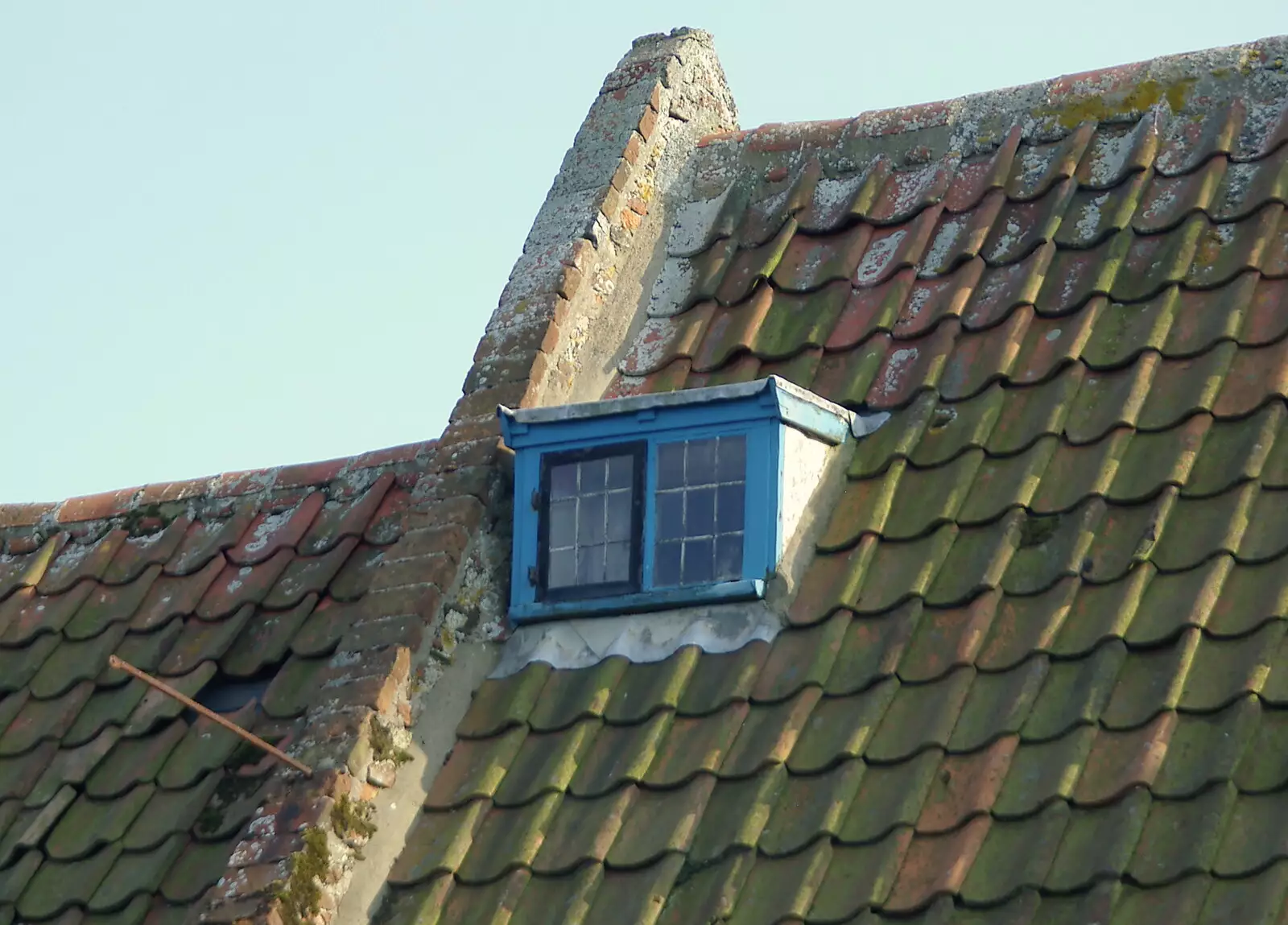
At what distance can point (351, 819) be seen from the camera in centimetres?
660

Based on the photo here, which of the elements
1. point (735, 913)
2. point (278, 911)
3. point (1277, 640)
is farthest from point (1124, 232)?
point (278, 911)

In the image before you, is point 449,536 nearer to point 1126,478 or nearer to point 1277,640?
point 1126,478

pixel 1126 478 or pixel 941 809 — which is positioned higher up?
pixel 1126 478

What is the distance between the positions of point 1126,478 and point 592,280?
8.44ft

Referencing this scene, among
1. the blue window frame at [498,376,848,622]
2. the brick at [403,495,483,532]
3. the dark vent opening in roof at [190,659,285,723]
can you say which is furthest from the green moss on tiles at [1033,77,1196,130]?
the dark vent opening in roof at [190,659,285,723]

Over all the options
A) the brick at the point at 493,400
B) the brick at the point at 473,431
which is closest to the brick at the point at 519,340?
the brick at the point at 493,400

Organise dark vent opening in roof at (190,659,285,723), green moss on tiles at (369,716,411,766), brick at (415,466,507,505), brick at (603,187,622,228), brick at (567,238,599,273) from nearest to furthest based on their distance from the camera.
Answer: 1. green moss on tiles at (369,716,411,766)
2. brick at (415,466,507,505)
3. dark vent opening in roof at (190,659,285,723)
4. brick at (567,238,599,273)
5. brick at (603,187,622,228)

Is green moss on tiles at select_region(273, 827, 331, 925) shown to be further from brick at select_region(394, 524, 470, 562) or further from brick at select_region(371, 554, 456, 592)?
brick at select_region(394, 524, 470, 562)

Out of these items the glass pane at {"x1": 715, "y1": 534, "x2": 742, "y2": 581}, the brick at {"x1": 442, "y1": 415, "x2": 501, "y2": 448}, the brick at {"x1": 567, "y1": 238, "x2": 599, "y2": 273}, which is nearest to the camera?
the glass pane at {"x1": 715, "y1": 534, "x2": 742, "y2": 581}

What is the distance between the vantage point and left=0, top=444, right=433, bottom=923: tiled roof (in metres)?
7.23

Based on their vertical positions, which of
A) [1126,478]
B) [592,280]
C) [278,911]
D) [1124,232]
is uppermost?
[1124,232]

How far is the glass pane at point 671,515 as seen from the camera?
23.3 ft

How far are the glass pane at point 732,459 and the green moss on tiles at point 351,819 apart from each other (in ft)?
5.52

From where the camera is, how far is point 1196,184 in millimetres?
7621
